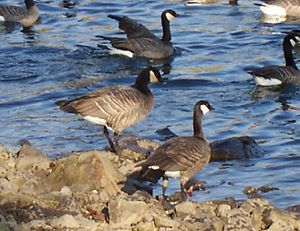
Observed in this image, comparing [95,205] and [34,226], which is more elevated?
[34,226]

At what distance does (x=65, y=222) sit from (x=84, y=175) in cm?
191

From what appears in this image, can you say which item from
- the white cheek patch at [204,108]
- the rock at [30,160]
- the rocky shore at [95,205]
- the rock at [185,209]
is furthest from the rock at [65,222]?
the white cheek patch at [204,108]

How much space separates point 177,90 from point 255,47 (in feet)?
11.7

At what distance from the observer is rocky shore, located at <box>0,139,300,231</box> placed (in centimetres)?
836

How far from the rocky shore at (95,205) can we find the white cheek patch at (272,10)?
12880mm

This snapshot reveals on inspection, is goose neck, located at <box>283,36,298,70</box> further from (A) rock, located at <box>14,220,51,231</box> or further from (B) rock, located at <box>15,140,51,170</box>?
(A) rock, located at <box>14,220,51,231</box>

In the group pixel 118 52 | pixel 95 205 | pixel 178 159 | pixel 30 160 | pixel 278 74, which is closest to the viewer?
pixel 95 205

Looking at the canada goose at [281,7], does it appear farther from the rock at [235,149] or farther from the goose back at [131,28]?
the rock at [235,149]

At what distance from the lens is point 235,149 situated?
41.7ft

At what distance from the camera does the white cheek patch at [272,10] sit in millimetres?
23344

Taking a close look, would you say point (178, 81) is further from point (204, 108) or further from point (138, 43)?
point (204, 108)

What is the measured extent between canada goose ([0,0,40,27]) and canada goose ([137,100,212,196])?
A: 1245 cm

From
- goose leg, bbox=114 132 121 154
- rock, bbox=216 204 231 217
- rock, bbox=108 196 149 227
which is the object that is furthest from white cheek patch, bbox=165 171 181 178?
goose leg, bbox=114 132 121 154

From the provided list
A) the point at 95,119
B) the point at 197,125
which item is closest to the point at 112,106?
the point at 95,119
